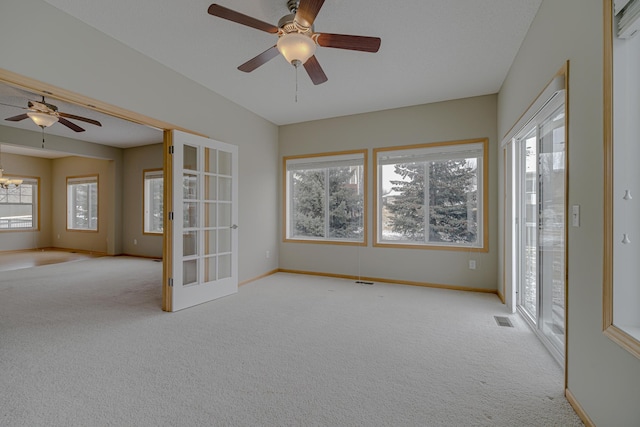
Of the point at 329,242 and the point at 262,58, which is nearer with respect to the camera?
the point at 262,58

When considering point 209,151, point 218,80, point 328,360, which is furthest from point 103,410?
point 218,80

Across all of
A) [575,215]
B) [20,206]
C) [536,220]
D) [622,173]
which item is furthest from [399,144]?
[20,206]

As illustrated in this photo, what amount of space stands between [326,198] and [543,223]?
3.21m

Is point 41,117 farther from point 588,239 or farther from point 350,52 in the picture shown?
point 588,239

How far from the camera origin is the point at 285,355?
7.50 ft

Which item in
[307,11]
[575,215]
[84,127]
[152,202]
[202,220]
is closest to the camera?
[575,215]

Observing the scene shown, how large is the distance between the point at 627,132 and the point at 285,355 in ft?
8.09

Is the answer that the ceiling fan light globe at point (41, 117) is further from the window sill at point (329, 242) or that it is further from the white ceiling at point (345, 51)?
the window sill at point (329, 242)

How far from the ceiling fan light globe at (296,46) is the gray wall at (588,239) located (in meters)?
1.67

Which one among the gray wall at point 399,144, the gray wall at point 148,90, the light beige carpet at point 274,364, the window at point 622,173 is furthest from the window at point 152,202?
the window at point 622,173

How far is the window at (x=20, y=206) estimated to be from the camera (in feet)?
25.8

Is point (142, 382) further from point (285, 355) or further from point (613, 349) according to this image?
point (613, 349)

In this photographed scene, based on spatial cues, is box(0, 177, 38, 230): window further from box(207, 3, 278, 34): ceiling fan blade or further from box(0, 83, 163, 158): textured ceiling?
box(207, 3, 278, 34): ceiling fan blade

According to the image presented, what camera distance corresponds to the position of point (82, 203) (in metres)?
8.18
